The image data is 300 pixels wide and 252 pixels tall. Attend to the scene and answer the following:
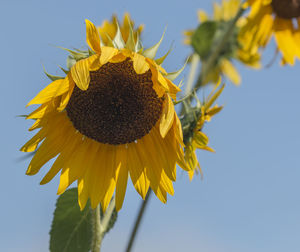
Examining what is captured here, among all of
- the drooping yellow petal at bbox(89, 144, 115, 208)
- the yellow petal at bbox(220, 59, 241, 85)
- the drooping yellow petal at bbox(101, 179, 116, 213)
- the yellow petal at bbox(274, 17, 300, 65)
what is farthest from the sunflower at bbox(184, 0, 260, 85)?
the drooping yellow petal at bbox(101, 179, 116, 213)

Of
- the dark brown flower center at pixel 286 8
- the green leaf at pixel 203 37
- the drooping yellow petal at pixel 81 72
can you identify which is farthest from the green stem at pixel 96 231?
the dark brown flower center at pixel 286 8

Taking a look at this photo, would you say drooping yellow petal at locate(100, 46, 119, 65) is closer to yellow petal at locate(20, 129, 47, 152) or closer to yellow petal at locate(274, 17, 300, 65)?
yellow petal at locate(20, 129, 47, 152)

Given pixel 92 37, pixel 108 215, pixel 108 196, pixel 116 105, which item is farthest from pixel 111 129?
pixel 92 37

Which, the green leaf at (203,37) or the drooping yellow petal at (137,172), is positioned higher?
the green leaf at (203,37)

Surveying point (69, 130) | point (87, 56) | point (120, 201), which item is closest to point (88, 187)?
point (120, 201)

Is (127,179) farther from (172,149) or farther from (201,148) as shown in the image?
(201,148)

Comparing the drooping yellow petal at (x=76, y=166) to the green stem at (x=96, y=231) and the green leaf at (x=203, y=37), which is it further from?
the green leaf at (x=203, y=37)
